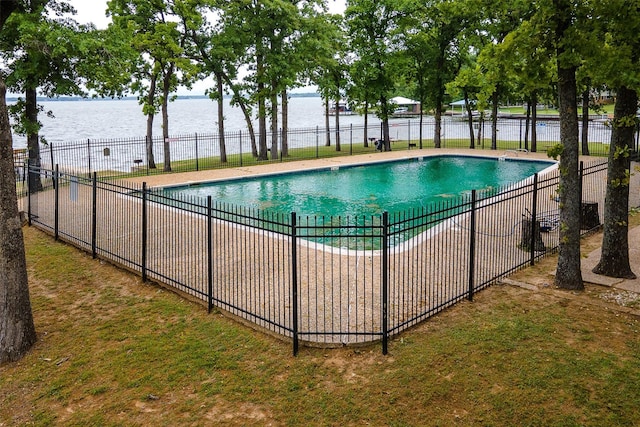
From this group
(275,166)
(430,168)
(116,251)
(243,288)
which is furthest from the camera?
(430,168)

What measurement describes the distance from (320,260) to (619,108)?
6.07m

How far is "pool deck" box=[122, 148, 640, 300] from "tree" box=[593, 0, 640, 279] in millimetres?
422

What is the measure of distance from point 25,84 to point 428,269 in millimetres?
15917

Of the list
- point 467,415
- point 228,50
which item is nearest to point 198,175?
point 228,50

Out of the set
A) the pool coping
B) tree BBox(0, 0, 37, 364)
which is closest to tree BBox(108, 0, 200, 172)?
the pool coping

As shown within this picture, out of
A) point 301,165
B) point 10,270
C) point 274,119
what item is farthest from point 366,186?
point 10,270

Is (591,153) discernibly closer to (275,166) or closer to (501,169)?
(501,169)

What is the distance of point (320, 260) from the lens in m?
11.5

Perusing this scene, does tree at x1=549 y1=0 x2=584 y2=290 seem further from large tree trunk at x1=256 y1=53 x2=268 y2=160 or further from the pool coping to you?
large tree trunk at x1=256 y1=53 x2=268 y2=160

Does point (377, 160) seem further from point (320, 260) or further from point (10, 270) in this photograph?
point (10, 270)

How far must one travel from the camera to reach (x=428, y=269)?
10867mm

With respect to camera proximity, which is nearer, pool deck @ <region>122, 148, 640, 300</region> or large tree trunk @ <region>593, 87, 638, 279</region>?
large tree trunk @ <region>593, 87, 638, 279</region>

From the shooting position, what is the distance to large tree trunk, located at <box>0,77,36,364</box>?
8.25 m

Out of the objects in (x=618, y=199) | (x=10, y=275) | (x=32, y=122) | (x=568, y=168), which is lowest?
(x=10, y=275)
